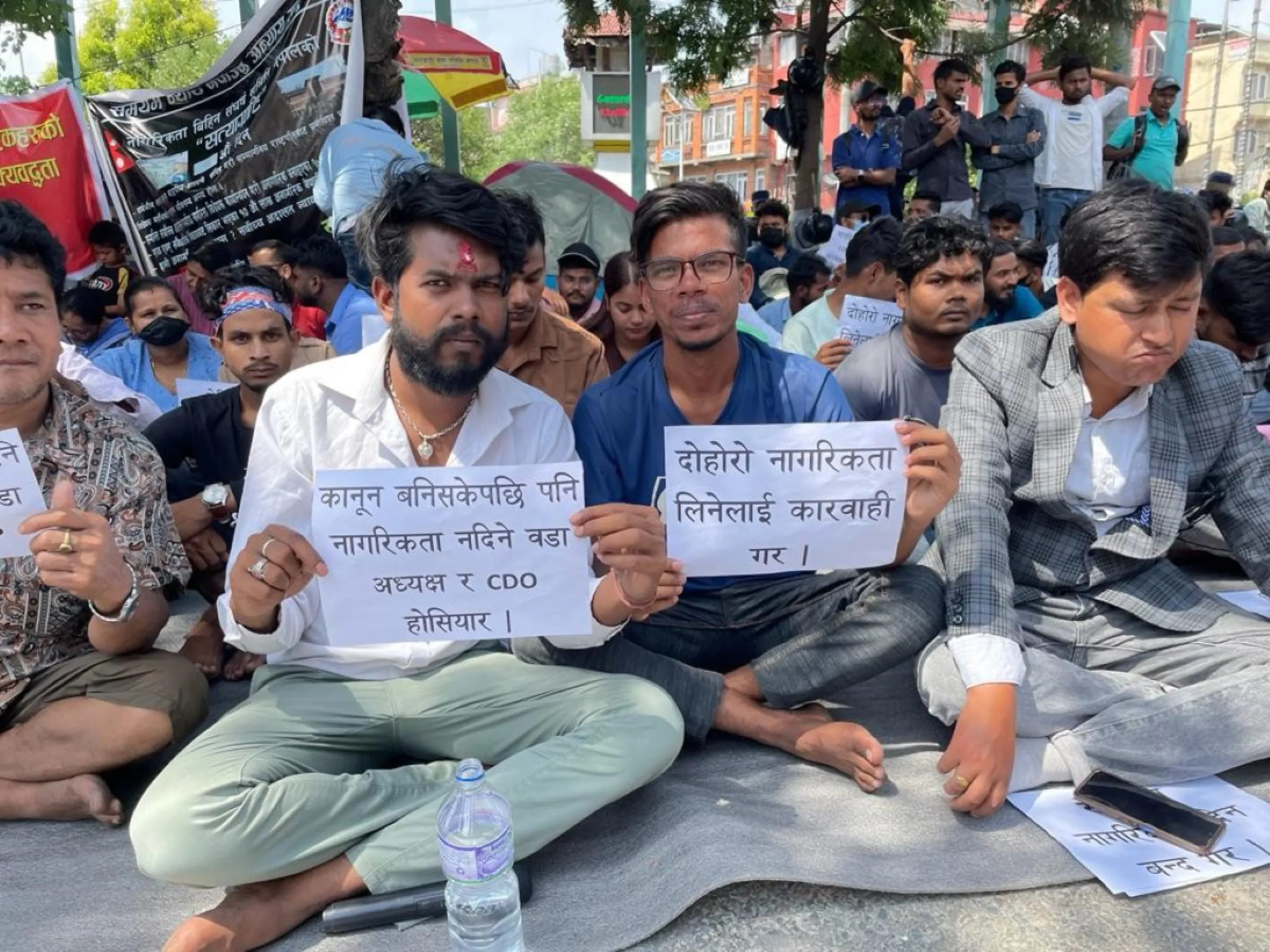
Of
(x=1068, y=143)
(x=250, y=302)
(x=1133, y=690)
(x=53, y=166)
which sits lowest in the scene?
(x=1133, y=690)

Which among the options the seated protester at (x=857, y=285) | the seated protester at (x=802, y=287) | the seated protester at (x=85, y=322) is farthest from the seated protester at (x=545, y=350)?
the seated protester at (x=85, y=322)

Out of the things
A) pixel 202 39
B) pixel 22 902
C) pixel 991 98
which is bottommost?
pixel 22 902

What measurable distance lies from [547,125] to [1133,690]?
5778 cm

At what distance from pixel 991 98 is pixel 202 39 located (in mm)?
28460

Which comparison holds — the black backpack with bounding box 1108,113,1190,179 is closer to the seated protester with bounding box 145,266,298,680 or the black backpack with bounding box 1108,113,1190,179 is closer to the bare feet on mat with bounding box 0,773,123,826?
the seated protester with bounding box 145,266,298,680

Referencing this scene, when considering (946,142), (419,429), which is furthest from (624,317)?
(946,142)

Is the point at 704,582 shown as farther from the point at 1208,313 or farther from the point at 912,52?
the point at 912,52

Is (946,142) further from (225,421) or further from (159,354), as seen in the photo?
(225,421)

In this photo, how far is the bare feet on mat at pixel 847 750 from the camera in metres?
2.59

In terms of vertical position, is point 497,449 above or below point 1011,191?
below

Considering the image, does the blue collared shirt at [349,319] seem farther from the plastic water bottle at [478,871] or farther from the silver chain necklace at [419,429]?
the plastic water bottle at [478,871]

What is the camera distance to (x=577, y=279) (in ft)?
21.0

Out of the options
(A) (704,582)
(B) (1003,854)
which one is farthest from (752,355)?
(B) (1003,854)

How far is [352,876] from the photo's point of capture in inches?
85.4
